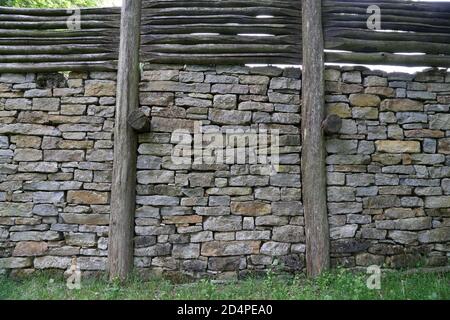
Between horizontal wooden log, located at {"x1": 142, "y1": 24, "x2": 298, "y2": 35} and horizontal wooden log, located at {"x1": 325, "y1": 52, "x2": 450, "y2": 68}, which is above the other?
horizontal wooden log, located at {"x1": 142, "y1": 24, "x2": 298, "y2": 35}

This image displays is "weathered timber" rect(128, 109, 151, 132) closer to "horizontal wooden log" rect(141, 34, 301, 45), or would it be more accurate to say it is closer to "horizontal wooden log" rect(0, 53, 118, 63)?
"horizontal wooden log" rect(0, 53, 118, 63)

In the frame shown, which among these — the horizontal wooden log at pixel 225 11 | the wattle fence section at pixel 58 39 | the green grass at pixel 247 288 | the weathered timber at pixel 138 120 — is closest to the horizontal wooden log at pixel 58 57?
the wattle fence section at pixel 58 39

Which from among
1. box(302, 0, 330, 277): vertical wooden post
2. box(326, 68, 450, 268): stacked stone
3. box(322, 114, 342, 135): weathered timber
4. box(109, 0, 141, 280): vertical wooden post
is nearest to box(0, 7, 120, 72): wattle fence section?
box(109, 0, 141, 280): vertical wooden post

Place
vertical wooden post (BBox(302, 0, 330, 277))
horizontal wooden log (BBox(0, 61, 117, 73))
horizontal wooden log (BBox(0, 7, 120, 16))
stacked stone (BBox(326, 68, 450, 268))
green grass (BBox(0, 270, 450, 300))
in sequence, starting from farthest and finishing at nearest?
horizontal wooden log (BBox(0, 7, 120, 16))
horizontal wooden log (BBox(0, 61, 117, 73))
stacked stone (BBox(326, 68, 450, 268))
vertical wooden post (BBox(302, 0, 330, 277))
green grass (BBox(0, 270, 450, 300))

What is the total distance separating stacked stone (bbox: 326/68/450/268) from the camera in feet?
14.3

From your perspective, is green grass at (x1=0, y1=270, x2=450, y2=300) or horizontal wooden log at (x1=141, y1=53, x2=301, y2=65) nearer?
green grass at (x1=0, y1=270, x2=450, y2=300)

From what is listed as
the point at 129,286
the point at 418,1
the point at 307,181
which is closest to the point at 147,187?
the point at 129,286

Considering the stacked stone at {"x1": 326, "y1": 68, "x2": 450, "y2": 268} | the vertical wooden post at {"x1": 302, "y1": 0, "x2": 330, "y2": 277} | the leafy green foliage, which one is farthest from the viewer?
the leafy green foliage

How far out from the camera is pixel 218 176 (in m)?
4.34

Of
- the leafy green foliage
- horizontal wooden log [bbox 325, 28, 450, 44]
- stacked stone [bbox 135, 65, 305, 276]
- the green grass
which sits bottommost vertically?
the green grass

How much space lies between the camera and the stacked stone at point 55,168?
4230 millimetres

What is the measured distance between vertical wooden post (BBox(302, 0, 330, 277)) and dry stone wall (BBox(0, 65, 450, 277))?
123 mm

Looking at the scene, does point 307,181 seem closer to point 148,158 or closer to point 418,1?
point 148,158

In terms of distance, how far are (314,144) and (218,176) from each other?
128cm
